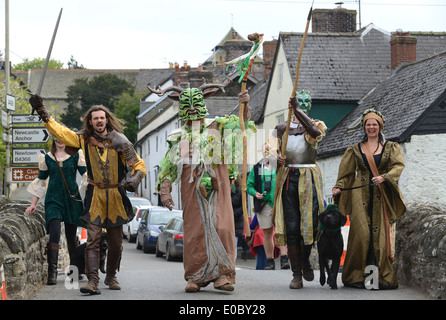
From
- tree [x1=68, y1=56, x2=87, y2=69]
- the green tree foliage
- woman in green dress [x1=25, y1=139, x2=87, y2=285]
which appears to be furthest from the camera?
tree [x1=68, y1=56, x2=87, y2=69]

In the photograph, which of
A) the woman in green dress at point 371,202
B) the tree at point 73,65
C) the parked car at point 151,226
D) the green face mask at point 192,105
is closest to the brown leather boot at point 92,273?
the green face mask at point 192,105

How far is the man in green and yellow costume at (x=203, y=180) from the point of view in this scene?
9.73 m

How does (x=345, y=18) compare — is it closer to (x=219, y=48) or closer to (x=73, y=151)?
(x=73, y=151)

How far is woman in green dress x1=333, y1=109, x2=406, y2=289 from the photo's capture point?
32.0 ft

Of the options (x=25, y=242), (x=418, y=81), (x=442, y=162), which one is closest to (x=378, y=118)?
(x=25, y=242)

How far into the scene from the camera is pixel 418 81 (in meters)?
29.7

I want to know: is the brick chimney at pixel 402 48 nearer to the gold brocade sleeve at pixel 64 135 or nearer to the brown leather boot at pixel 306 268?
the brown leather boot at pixel 306 268

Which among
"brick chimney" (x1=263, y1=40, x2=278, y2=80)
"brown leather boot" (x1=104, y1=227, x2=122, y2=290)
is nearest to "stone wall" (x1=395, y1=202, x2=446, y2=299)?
"brown leather boot" (x1=104, y1=227, x2=122, y2=290)

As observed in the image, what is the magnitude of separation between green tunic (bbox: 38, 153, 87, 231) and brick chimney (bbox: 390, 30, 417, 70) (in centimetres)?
2603

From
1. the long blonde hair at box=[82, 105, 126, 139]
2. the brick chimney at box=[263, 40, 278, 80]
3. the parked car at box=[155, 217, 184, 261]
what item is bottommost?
the parked car at box=[155, 217, 184, 261]

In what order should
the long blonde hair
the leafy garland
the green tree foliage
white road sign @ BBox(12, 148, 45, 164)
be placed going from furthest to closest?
the green tree foliage
white road sign @ BBox(12, 148, 45, 164)
the leafy garland
the long blonde hair

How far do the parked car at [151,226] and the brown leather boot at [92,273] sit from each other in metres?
17.0

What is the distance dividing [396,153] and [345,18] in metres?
32.0

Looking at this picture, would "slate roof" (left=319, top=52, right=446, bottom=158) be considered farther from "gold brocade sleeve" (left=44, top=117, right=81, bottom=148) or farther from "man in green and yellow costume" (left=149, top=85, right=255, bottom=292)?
"gold brocade sleeve" (left=44, top=117, right=81, bottom=148)
